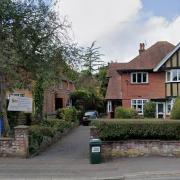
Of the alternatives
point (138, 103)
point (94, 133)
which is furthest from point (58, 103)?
point (94, 133)

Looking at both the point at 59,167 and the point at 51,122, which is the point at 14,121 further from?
the point at 59,167

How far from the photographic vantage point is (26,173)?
17.0 metres

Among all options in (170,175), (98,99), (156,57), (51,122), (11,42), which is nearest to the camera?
(170,175)

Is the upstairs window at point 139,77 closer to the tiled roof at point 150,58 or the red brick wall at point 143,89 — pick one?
the red brick wall at point 143,89

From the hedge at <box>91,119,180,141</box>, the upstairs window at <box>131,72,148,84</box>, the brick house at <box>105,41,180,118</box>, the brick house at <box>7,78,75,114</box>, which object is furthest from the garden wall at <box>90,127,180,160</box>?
the brick house at <box>7,78,75,114</box>

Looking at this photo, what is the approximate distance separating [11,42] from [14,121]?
7.89 metres

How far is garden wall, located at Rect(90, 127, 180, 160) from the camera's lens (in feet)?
68.5

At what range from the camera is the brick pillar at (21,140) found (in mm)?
21359

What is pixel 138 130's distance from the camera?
2112 cm

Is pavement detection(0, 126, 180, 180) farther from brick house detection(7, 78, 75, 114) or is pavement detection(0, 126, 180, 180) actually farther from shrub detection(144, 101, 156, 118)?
brick house detection(7, 78, 75, 114)

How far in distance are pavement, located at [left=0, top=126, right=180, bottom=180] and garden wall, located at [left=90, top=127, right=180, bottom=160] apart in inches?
22.0

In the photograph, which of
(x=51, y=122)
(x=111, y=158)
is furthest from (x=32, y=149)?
(x=51, y=122)

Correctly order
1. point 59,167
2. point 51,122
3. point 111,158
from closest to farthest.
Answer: point 59,167
point 111,158
point 51,122

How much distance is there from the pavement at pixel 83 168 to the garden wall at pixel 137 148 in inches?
22.0
